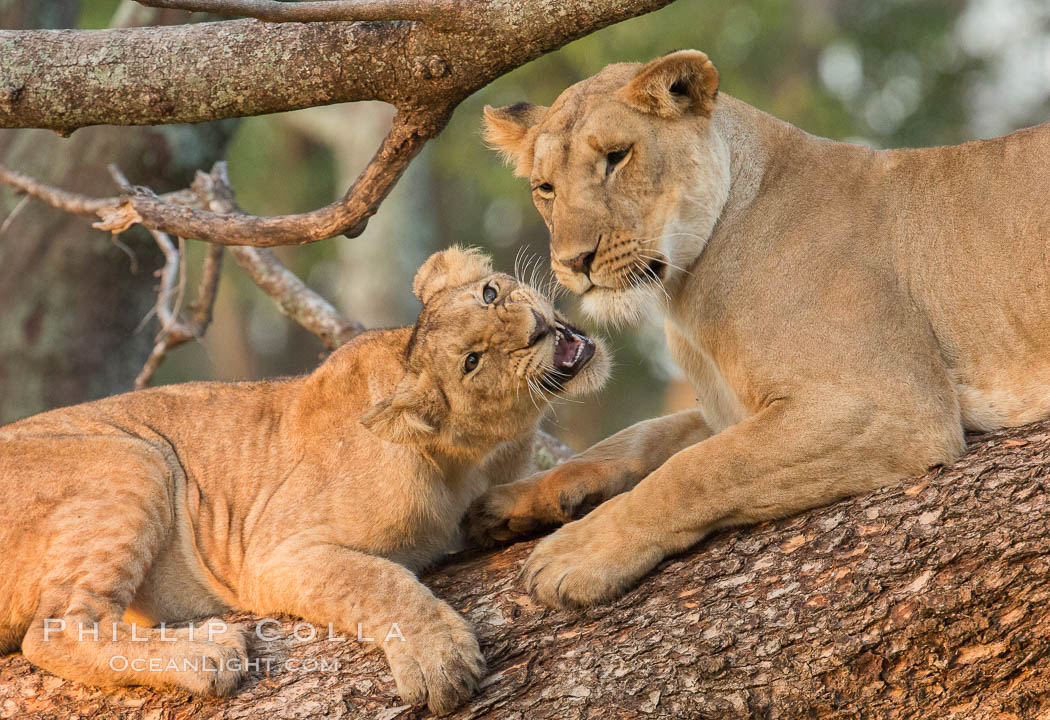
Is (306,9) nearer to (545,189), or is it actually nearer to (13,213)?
(545,189)

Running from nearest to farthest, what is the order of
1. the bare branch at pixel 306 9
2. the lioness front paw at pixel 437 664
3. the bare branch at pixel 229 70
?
the lioness front paw at pixel 437 664, the bare branch at pixel 306 9, the bare branch at pixel 229 70

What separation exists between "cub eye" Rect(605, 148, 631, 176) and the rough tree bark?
134cm

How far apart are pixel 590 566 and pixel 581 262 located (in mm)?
1042

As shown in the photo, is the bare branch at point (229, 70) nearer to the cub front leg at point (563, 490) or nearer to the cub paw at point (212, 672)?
the cub front leg at point (563, 490)

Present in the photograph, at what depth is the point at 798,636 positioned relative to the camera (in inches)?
126

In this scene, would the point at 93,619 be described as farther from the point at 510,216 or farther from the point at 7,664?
the point at 510,216

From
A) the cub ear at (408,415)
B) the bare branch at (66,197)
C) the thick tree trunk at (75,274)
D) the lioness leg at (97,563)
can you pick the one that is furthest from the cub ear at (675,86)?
the thick tree trunk at (75,274)

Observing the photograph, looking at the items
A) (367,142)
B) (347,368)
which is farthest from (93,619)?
(367,142)

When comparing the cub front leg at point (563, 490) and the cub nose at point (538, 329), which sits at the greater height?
the cub nose at point (538, 329)

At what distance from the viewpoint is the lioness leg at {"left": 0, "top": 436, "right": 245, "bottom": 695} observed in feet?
12.1

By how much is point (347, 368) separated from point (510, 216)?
54.3 feet

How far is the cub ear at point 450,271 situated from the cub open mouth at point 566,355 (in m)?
0.46

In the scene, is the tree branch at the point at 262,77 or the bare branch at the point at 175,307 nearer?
the tree branch at the point at 262,77

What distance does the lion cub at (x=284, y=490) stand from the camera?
379cm
